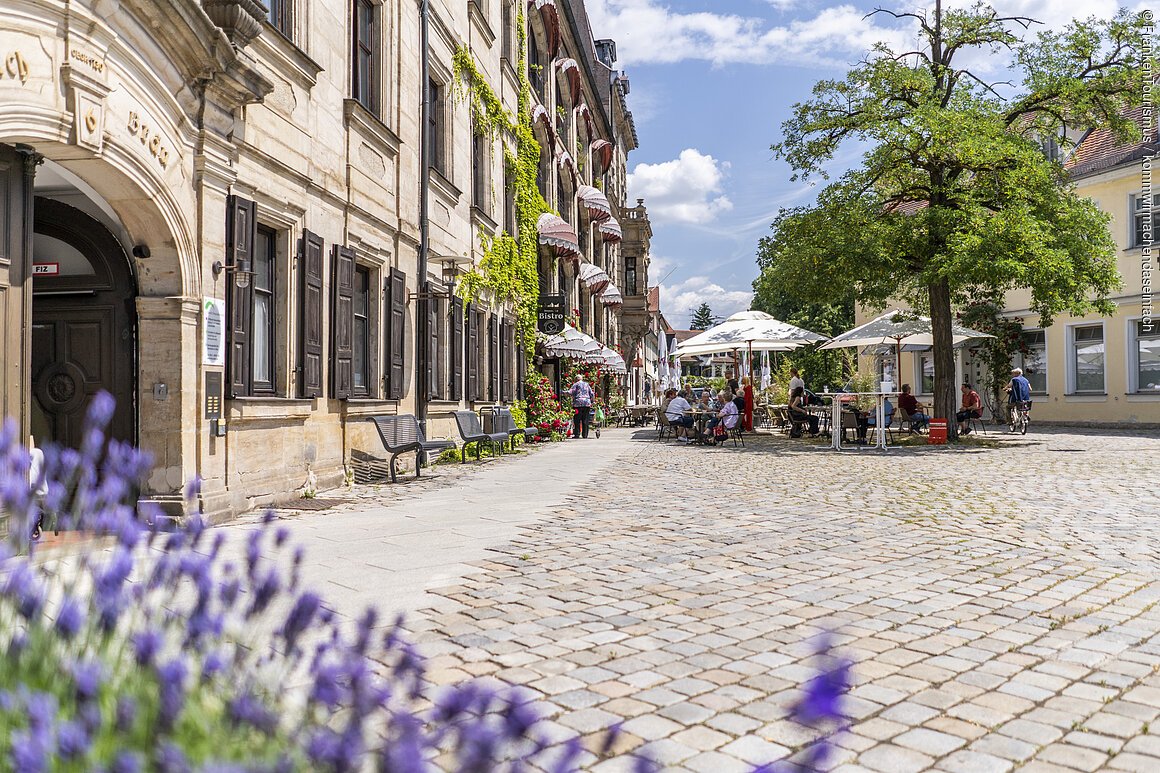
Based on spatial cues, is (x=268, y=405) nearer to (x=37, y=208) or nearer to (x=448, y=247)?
(x=37, y=208)

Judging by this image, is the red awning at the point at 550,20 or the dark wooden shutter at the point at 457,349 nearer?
the dark wooden shutter at the point at 457,349

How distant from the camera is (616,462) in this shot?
16062 millimetres

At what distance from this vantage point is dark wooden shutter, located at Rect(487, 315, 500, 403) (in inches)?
768

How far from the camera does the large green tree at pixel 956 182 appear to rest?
17750 mm

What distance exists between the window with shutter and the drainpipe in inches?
114

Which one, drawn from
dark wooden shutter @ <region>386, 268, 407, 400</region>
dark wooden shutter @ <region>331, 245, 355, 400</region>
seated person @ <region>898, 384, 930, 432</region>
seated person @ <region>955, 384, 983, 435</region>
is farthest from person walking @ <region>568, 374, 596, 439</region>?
dark wooden shutter @ <region>331, 245, 355, 400</region>

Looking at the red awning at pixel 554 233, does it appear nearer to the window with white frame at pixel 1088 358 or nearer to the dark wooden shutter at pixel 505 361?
the dark wooden shutter at pixel 505 361

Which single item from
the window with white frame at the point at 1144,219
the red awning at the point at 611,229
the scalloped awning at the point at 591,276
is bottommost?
the scalloped awning at the point at 591,276

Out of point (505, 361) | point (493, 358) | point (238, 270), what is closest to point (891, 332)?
point (505, 361)

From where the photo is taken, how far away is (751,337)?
23.4 metres

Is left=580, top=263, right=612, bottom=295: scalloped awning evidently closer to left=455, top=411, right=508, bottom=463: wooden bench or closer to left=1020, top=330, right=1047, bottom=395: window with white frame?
left=1020, top=330, right=1047, bottom=395: window with white frame

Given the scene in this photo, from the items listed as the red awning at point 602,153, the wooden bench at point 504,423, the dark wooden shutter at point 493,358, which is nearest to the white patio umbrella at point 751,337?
the dark wooden shutter at point 493,358

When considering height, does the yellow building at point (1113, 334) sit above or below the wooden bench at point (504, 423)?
above

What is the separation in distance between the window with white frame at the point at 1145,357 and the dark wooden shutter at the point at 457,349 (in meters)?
21.2
